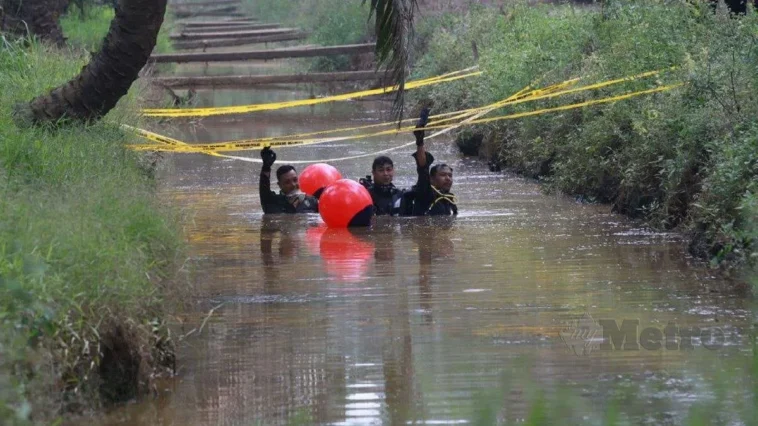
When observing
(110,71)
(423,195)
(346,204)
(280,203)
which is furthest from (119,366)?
(280,203)

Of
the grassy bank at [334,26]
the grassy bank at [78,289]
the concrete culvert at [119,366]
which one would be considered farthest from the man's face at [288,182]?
the grassy bank at [334,26]

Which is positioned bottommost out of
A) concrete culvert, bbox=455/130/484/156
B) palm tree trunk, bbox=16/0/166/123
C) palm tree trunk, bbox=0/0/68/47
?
concrete culvert, bbox=455/130/484/156

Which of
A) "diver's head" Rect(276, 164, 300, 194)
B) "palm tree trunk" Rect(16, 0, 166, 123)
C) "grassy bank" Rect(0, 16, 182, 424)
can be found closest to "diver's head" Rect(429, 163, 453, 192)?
"diver's head" Rect(276, 164, 300, 194)

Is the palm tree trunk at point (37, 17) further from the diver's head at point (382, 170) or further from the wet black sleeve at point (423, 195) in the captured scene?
the wet black sleeve at point (423, 195)

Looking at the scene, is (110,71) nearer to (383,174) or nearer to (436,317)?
(383,174)

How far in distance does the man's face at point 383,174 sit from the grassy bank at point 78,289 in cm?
469

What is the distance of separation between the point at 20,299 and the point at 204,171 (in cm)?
1394

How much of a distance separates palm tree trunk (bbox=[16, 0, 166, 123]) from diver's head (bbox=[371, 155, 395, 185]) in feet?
10.3

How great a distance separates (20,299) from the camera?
20.4 feet

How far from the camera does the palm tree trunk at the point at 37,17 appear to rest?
66.5 feet

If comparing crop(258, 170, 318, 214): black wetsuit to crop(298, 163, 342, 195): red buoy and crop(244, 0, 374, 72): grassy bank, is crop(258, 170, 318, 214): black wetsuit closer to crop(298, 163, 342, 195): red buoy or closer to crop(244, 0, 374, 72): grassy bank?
crop(298, 163, 342, 195): red buoy

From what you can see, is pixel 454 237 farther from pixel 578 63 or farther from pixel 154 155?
pixel 578 63

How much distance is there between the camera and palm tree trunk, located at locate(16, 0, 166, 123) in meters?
11.3

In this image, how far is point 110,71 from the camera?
1181 cm
